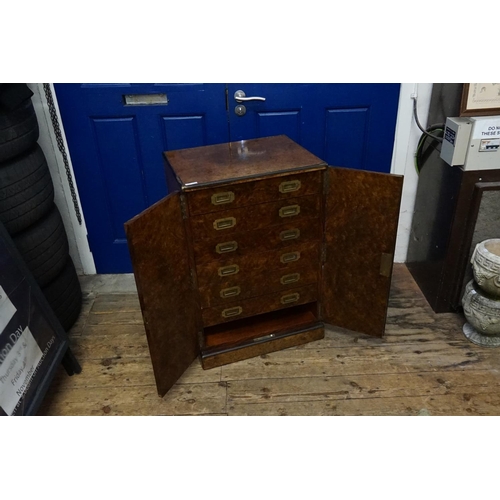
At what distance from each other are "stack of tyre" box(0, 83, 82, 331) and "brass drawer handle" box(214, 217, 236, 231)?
0.91 metres

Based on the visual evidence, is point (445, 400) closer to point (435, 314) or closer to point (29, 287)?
point (435, 314)

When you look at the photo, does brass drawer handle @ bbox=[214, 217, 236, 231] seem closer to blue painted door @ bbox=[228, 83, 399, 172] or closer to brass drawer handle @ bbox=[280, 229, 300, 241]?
brass drawer handle @ bbox=[280, 229, 300, 241]

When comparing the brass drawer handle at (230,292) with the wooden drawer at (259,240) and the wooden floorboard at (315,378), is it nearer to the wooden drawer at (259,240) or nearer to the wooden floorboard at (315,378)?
the wooden drawer at (259,240)

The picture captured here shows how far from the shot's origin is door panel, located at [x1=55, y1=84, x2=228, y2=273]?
7.87 feet

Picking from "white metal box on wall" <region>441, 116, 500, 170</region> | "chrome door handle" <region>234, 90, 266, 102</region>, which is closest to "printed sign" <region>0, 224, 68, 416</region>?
"chrome door handle" <region>234, 90, 266, 102</region>

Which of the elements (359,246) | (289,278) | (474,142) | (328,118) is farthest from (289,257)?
(474,142)

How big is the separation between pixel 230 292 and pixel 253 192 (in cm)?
51

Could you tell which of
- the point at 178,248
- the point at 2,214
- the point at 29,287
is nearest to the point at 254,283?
the point at 178,248

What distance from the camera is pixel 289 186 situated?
1956 millimetres

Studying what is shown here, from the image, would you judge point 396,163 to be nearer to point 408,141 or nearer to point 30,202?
point 408,141

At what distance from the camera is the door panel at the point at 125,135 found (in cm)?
240

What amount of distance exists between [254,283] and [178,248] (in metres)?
0.44

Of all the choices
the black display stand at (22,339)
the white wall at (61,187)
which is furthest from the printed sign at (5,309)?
the white wall at (61,187)

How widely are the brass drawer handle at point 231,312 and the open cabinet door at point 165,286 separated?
0.52ft
